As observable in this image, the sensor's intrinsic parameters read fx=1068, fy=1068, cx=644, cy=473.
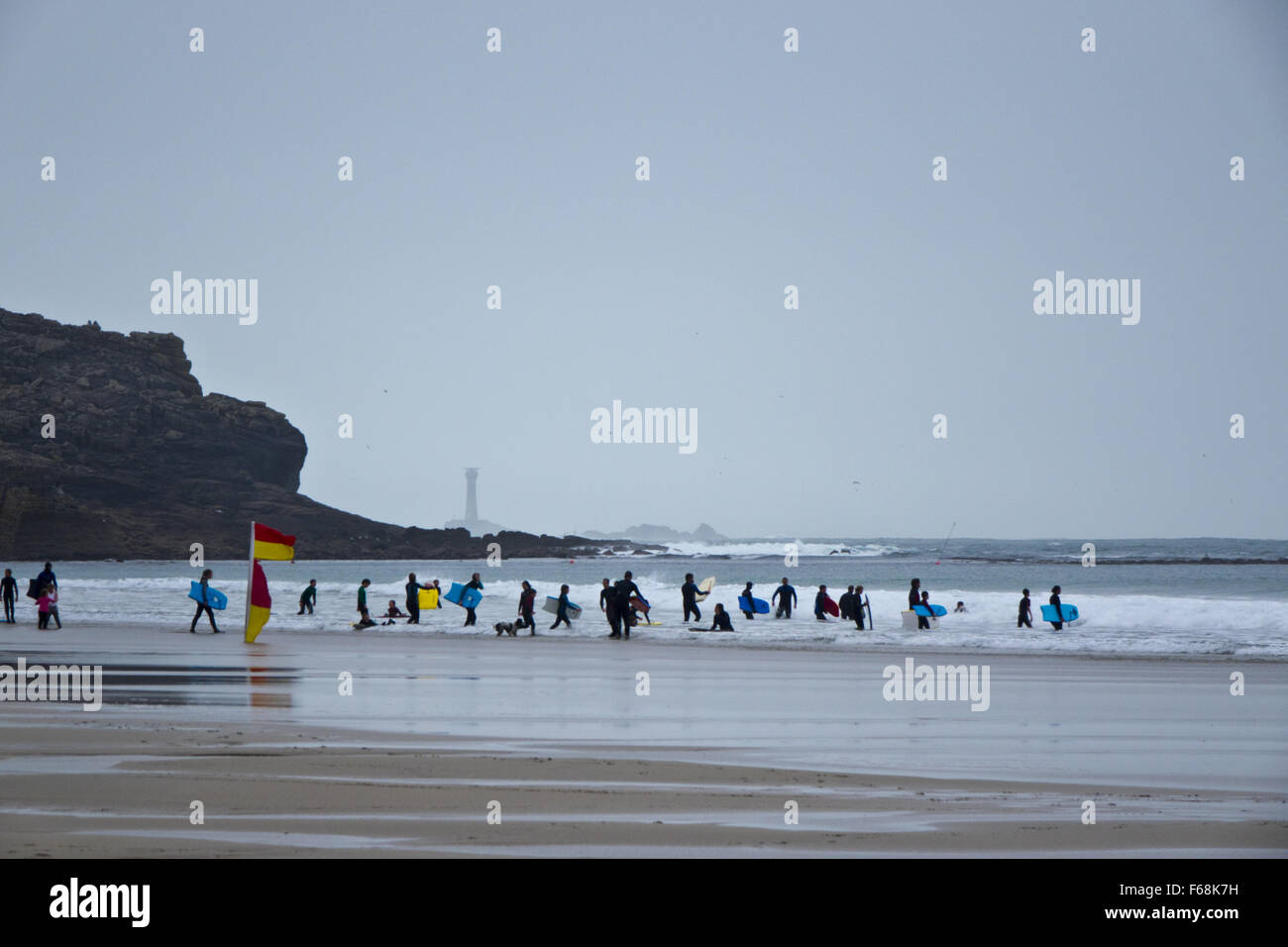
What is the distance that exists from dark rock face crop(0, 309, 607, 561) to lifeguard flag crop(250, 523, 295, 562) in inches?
3367

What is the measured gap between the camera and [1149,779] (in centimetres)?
892

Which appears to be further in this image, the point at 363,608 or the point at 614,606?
the point at 363,608

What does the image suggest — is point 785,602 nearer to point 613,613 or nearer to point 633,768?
point 613,613

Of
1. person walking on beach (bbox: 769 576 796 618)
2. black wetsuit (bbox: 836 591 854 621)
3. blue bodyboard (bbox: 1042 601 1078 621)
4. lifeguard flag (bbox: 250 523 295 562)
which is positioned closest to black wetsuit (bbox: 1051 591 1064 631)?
blue bodyboard (bbox: 1042 601 1078 621)

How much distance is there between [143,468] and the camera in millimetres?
115000

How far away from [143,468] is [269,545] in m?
103

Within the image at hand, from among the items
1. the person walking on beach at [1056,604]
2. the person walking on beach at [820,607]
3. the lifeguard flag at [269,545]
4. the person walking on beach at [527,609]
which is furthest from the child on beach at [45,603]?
the person walking on beach at [1056,604]

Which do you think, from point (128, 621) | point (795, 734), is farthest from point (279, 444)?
point (795, 734)

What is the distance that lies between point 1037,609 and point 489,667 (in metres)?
25.4

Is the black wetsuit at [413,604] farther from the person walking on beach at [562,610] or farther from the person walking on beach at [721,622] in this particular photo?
the person walking on beach at [721,622]

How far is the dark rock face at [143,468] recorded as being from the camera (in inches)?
4023

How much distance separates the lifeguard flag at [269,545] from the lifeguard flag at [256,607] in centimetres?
67

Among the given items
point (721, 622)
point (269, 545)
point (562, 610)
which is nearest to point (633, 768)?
point (269, 545)
